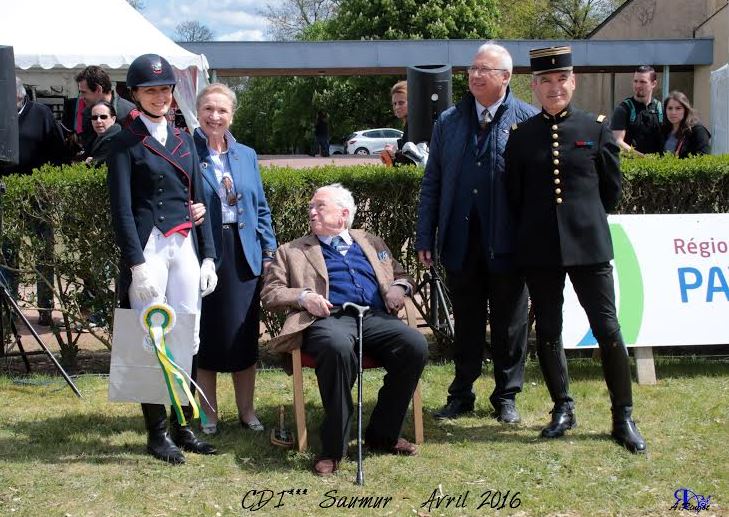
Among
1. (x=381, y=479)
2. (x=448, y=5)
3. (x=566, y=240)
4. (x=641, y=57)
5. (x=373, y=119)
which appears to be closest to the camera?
(x=381, y=479)

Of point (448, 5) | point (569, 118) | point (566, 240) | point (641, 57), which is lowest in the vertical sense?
point (566, 240)

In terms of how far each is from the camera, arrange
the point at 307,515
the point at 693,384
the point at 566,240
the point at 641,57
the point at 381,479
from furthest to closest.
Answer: the point at 641,57, the point at 693,384, the point at 566,240, the point at 381,479, the point at 307,515

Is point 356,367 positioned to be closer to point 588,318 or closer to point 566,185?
point 588,318

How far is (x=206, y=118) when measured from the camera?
500cm

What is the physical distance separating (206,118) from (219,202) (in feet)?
1.49

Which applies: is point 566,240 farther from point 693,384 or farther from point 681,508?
point 693,384

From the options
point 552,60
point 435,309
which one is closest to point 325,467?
point 552,60

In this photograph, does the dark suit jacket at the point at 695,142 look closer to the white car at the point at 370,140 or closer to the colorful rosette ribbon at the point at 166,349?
the colorful rosette ribbon at the point at 166,349

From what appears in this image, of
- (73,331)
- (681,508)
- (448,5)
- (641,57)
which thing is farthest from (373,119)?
(681,508)

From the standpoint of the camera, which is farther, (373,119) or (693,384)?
(373,119)

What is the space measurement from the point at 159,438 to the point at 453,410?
1.73 m

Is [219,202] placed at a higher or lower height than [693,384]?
higher

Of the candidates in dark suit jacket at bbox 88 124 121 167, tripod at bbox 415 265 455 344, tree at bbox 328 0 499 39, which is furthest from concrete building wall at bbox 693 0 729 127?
dark suit jacket at bbox 88 124 121 167

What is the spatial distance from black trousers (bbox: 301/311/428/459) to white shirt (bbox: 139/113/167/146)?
1.21 m
